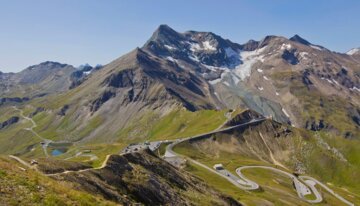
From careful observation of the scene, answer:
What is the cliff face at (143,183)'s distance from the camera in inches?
1839

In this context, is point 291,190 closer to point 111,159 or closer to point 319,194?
point 319,194

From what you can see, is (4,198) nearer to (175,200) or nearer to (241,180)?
(175,200)

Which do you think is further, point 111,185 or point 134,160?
point 134,160

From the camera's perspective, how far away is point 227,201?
7806 centimetres

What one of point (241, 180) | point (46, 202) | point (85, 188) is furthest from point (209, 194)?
point (241, 180)

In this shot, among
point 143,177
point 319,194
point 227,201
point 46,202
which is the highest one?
point 46,202

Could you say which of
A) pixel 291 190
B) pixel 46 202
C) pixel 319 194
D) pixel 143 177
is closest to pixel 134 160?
pixel 143 177

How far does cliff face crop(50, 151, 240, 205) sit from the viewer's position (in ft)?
153

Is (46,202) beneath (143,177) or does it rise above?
above

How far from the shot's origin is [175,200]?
196 ft

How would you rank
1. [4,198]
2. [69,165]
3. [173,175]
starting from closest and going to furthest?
[4,198] → [69,165] → [173,175]

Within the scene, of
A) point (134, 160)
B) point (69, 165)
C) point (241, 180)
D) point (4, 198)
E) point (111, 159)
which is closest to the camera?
point (4, 198)

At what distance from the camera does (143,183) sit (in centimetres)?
5769

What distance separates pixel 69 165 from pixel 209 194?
96.1ft
